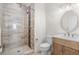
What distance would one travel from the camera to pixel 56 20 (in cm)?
148

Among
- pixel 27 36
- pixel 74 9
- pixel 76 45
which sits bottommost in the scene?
pixel 76 45

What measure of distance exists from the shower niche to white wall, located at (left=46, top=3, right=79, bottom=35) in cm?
25

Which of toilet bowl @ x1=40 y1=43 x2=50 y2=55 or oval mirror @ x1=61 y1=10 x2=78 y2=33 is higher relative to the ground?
oval mirror @ x1=61 y1=10 x2=78 y2=33

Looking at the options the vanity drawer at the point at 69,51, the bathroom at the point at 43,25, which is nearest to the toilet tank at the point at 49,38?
the bathroom at the point at 43,25

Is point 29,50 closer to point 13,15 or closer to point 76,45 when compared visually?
point 13,15

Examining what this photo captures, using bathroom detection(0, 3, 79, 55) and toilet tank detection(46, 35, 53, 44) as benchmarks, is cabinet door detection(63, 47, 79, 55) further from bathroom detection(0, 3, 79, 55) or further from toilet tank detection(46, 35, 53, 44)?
toilet tank detection(46, 35, 53, 44)

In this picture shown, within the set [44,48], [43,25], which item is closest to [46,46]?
[44,48]

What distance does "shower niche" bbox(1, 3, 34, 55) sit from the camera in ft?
4.70

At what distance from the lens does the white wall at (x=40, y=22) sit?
4.82 ft

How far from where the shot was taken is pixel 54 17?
4.86ft

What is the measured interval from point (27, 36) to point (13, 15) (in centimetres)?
38

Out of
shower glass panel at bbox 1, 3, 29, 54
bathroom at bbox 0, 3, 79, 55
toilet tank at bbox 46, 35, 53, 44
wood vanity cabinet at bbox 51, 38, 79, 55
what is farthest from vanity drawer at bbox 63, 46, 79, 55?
shower glass panel at bbox 1, 3, 29, 54

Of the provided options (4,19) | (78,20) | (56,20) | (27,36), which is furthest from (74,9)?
(4,19)

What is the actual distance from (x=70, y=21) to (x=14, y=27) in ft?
2.82
